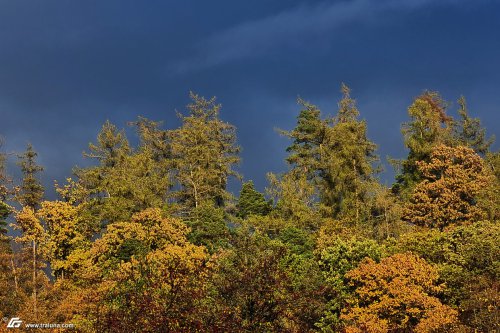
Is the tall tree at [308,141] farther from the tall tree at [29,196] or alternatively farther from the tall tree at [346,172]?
the tall tree at [29,196]

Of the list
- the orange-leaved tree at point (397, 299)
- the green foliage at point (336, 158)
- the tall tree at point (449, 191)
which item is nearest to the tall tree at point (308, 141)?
the green foliage at point (336, 158)

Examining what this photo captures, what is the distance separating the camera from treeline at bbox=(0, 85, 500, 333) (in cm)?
2248

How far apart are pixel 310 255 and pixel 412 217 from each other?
15383mm

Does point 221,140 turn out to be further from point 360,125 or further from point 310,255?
point 310,255

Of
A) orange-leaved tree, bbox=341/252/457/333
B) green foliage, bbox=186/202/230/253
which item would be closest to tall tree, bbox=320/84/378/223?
green foliage, bbox=186/202/230/253

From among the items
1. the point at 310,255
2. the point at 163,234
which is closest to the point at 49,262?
the point at 163,234

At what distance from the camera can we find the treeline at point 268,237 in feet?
73.8

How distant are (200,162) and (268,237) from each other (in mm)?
25301

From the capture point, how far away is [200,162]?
7806cm

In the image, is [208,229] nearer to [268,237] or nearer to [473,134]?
[268,237]

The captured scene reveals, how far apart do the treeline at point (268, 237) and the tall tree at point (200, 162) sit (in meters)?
0.28

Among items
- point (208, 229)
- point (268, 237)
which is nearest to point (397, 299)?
point (268, 237)

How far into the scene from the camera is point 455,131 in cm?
8519

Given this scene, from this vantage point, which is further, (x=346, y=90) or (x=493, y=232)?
(x=346, y=90)
